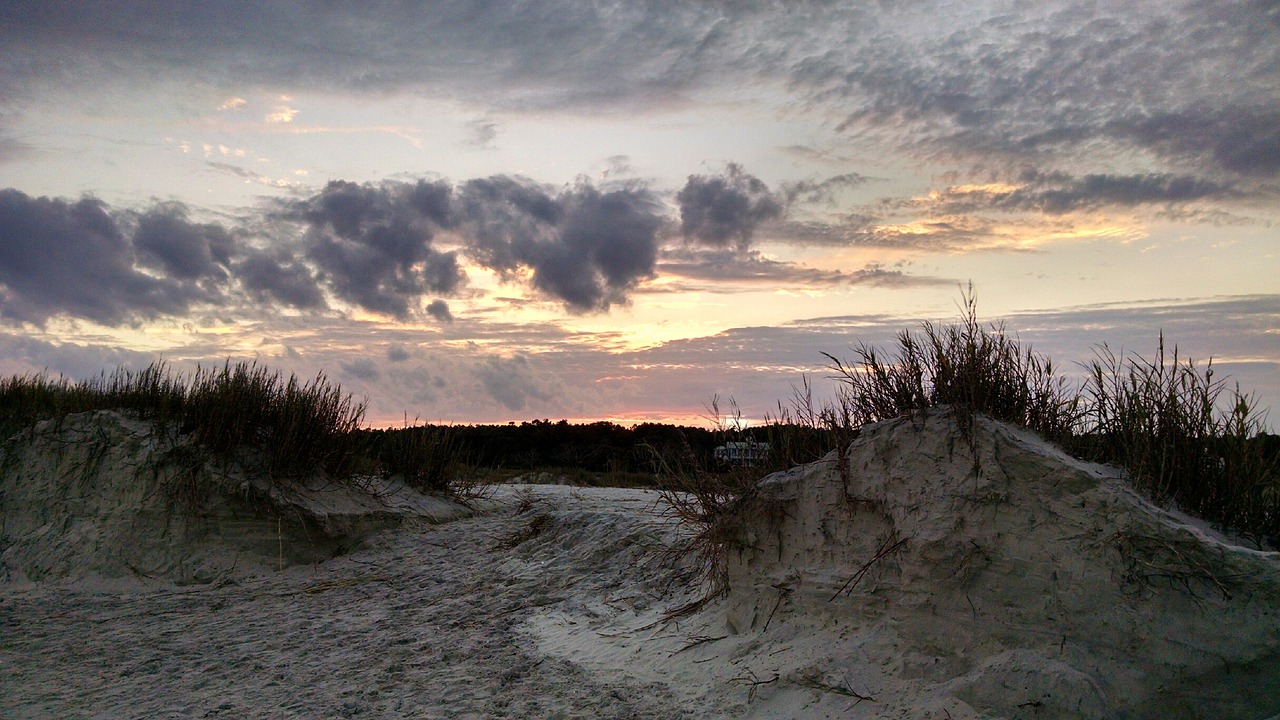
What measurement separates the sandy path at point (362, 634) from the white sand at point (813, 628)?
0.11ft

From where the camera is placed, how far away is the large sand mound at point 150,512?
9258 millimetres

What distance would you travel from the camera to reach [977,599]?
4.58m

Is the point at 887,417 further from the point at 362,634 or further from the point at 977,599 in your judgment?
the point at 362,634

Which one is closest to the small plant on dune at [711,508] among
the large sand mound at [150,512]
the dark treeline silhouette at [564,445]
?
the large sand mound at [150,512]

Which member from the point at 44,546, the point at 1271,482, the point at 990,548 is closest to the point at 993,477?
the point at 990,548

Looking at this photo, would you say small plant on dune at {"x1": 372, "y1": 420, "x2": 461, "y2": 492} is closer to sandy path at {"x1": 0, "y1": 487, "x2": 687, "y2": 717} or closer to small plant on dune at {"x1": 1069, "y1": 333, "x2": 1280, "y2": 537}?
sandy path at {"x1": 0, "y1": 487, "x2": 687, "y2": 717}

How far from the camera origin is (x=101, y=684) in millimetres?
6039

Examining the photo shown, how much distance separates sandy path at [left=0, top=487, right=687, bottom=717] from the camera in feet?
18.0

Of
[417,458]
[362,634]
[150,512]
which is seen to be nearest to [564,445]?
[417,458]

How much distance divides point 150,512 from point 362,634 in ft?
13.3

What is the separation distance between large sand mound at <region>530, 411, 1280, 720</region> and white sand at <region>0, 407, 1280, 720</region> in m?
0.01

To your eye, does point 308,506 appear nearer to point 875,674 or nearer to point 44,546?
point 44,546

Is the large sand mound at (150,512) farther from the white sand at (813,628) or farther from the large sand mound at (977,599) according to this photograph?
the large sand mound at (977,599)

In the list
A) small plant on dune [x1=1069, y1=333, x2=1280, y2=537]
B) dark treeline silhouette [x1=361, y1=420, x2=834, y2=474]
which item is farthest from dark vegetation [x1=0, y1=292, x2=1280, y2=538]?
dark treeline silhouette [x1=361, y1=420, x2=834, y2=474]
